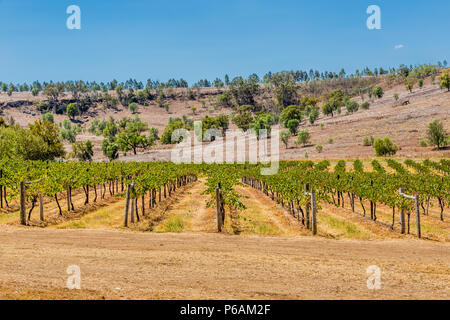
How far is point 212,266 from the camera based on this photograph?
11156mm

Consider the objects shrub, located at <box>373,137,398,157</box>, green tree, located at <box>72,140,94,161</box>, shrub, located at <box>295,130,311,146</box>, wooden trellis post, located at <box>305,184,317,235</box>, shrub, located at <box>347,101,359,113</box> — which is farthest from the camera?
shrub, located at <box>347,101,359,113</box>

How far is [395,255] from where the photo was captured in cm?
1295

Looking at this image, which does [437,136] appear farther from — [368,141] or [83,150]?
[83,150]

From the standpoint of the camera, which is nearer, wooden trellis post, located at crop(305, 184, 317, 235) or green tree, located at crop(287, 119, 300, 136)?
wooden trellis post, located at crop(305, 184, 317, 235)

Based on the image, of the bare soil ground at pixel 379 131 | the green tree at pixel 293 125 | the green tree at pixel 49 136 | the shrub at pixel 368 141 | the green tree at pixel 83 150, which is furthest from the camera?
the green tree at pixel 293 125

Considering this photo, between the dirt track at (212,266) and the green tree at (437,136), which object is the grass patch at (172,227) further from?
the green tree at (437,136)

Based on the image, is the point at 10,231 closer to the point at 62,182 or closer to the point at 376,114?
the point at 62,182

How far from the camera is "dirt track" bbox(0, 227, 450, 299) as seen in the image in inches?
347

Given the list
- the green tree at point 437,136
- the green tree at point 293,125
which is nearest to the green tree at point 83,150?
the green tree at point 293,125

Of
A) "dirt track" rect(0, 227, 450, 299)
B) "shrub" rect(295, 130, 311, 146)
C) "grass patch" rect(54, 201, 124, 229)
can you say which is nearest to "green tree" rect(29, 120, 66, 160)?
"grass patch" rect(54, 201, 124, 229)

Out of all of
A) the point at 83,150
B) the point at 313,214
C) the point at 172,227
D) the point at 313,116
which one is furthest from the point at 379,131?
the point at 172,227

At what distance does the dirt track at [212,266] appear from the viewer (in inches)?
347

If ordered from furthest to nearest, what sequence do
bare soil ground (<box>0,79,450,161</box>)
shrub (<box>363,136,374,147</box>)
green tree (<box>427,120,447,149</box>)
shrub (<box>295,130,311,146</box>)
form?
shrub (<box>295,130,311,146</box>) → shrub (<box>363,136,374,147</box>) → bare soil ground (<box>0,79,450,161</box>) → green tree (<box>427,120,447,149</box>)

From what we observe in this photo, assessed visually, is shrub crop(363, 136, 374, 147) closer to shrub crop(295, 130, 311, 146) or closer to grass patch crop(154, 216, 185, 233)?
shrub crop(295, 130, 311, 146)
